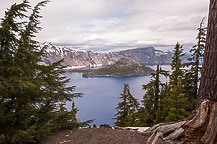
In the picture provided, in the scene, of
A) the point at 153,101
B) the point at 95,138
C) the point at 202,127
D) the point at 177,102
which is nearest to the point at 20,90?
the point at 95,138

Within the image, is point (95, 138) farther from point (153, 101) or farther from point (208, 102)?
point (153, 101)

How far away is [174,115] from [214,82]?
34.0 ft

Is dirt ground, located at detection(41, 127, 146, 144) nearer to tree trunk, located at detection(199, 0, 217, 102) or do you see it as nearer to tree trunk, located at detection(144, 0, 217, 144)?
tree trunk, located at detection(144, 0, 217, 144)

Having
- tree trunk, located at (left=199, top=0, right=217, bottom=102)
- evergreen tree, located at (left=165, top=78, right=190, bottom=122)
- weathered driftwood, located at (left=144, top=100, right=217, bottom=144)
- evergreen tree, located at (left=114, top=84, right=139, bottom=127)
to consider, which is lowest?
evergreen tree, located at (left=114, top=84, right=139, bottom=127)

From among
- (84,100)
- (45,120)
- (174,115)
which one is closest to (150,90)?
(174,115)

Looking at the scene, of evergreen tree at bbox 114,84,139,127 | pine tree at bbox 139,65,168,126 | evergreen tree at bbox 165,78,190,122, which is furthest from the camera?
evergreen tree at bbox 114,84,139,127

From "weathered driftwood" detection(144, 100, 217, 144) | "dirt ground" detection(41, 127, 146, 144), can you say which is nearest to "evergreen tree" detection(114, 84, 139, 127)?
"dirt ground" detection(41, 127, 146, 144)

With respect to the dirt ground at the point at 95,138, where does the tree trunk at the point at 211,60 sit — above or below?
above

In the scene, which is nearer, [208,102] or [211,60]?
[211,60]

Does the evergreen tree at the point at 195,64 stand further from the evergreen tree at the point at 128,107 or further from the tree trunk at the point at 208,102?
the tree trunk at the point at 208,102

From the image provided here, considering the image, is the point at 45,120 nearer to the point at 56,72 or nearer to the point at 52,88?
the point at 52,88

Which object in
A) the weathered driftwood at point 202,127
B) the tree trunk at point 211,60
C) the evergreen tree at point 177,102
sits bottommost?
the evergreen tree at point 177,102

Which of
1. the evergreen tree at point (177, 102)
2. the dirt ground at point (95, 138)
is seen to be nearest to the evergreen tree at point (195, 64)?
the evergreen tree at point (177, 102)

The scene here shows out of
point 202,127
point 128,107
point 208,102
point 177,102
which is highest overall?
point 208,102
